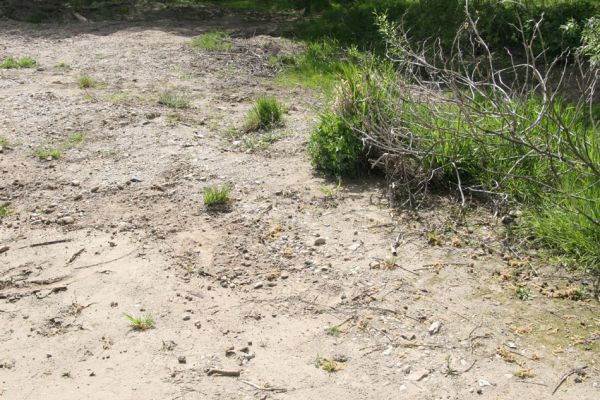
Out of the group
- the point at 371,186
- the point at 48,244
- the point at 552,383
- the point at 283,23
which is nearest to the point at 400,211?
the point at 371,186

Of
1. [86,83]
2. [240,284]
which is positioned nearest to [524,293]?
[240,284]

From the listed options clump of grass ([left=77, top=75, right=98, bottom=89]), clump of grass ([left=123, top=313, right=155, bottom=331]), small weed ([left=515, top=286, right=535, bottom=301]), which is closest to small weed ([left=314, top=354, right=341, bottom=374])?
clump of grass ([left=123, top=313, right=155, bottom=331])

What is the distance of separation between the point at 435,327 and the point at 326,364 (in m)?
0.70

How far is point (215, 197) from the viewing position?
6020 mm

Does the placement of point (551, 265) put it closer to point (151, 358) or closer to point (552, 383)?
point (552, 383)

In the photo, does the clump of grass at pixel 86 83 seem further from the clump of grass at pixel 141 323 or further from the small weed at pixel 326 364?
the small weed at pixel 326 364

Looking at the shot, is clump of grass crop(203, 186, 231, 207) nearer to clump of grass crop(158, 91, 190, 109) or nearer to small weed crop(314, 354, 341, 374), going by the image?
small weed crop(314, 354, 341, 374)

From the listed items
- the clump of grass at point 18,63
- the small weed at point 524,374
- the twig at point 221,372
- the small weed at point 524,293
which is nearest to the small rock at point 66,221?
the twig at point 221,372

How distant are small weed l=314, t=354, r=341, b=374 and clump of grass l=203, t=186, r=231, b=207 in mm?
2077

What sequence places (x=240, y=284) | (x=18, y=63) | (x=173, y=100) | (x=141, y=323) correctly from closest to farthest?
1. (x=141, y=323)
2. (x=240, y=284)
3. (x=173, y=100)
4. (x=18, y=63)

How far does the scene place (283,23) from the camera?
12.8 m

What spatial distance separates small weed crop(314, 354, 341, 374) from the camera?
13.7 ft

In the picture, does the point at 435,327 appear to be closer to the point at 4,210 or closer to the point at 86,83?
the point at 4,210

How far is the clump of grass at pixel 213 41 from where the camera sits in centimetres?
1066
